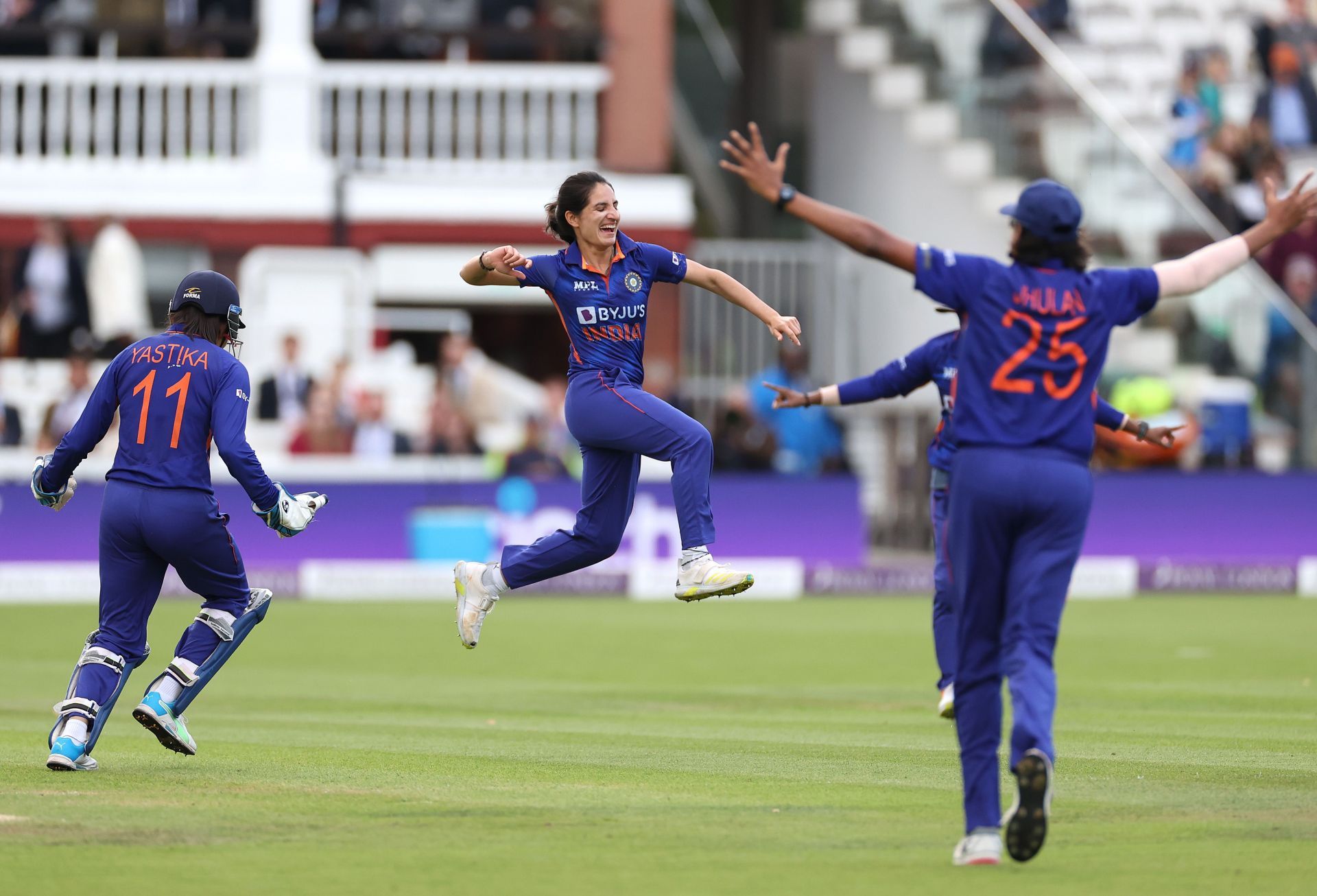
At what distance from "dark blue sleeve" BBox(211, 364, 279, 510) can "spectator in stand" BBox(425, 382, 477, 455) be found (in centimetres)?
1276

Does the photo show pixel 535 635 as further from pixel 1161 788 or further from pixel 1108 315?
pixel 1108 315

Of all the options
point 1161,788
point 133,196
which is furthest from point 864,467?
point 1161,788

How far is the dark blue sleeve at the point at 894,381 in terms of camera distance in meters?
10.2

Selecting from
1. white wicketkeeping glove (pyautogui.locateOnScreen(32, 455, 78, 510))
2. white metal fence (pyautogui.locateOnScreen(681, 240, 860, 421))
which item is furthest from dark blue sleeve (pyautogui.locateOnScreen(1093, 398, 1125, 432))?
white metal fence (pyautogui.locateOnScreen(681, 240, 860, 421))

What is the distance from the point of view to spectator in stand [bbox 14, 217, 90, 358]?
2319cm

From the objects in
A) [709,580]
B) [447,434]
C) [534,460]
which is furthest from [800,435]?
[709,580]

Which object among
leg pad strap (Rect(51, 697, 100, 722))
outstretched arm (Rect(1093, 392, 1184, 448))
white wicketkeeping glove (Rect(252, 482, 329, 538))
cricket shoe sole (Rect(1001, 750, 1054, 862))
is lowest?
leg pad strap (Rect(51, 697, 100, 722))

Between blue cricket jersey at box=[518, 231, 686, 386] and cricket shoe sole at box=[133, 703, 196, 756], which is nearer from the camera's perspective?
cricket shoe sole at box=[133, 703, 196, 756]

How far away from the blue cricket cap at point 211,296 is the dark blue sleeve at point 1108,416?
3763mm

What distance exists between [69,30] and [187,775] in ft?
63.1

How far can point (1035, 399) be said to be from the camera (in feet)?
21.8

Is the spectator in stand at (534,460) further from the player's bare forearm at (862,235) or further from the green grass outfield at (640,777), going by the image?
the player's bare forearm at (862,235)

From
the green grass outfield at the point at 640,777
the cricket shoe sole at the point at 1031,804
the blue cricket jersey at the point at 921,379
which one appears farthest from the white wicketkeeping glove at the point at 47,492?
the cricket shoe sole at the point at 1031,804

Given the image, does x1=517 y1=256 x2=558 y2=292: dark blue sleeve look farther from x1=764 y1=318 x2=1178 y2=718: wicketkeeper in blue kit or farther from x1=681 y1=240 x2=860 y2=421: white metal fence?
x1=681 y1=240 x2=860 y2=421: white metal fence
